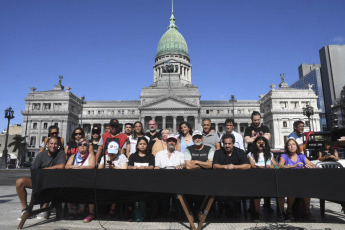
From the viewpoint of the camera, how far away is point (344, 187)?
5633 millimetres

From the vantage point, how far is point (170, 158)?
7211mm

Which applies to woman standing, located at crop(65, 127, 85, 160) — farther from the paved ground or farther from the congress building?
the congress building

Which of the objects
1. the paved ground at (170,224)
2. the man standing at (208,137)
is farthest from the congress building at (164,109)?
the paved ground at (170,224)

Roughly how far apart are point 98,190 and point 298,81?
135719mm

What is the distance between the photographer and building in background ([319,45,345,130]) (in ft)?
311

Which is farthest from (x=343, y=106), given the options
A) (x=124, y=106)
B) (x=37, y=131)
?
(x=37, y=131)


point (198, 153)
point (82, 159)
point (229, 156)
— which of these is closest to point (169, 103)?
point (82, 159)

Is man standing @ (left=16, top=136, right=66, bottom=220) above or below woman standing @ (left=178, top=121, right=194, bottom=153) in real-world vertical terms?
below

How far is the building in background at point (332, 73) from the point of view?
311ft

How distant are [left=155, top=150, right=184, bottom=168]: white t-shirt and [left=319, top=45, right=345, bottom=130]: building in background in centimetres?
10556

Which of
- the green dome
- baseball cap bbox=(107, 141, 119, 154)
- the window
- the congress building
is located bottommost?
baseball cap bbox=(107, 141, 119, 154)

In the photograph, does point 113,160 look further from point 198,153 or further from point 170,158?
point 198,153

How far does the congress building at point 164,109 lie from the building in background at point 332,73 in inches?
1348

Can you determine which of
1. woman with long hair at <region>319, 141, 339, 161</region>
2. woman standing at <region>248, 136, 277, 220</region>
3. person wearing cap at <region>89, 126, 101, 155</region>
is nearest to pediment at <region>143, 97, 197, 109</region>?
woman with long hair at <region>319, 141, 339, 161</region>
